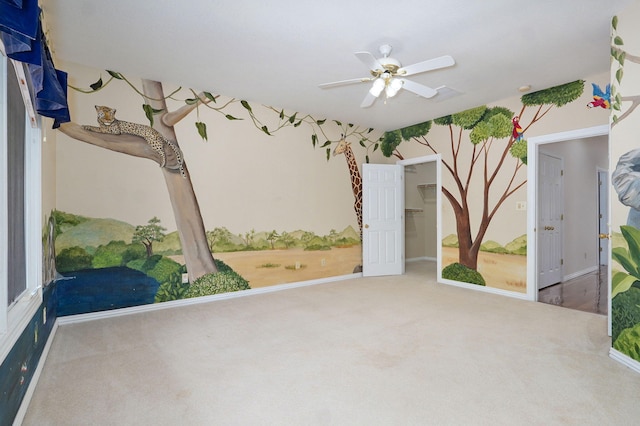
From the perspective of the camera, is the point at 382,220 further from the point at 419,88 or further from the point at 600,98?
the point at 600,98

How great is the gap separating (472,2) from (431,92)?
0.86 metres

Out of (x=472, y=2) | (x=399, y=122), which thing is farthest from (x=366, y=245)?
(x=472, y=2)

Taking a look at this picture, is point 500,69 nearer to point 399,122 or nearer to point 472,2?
point 472,2

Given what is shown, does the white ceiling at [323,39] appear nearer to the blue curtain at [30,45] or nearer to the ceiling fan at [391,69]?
the ceiling fan at [391,69]

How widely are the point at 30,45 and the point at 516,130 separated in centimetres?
494

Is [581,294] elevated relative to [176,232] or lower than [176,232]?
lower

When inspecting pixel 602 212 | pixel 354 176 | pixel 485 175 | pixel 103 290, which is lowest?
pixel 103 290

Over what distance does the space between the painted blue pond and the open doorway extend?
4907 mm

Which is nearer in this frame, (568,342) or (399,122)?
(568,342)

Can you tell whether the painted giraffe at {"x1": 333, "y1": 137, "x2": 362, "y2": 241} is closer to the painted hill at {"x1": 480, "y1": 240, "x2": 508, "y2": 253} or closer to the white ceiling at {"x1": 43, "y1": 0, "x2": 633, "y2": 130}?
the white ceiling at {"x1": 43, "y1": 0, "x2": 633, "y2": 130}

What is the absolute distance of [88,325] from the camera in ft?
11.1

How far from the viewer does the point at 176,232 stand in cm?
413

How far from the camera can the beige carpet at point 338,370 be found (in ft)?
6.15

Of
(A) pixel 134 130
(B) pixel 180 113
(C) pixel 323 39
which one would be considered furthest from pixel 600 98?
(A) pixel 134 130
